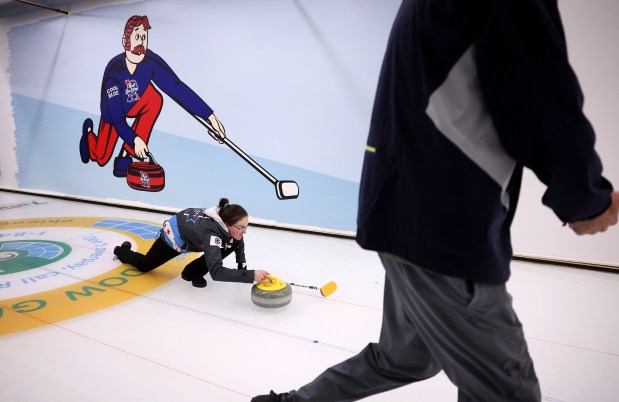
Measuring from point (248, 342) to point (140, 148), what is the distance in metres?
3.67

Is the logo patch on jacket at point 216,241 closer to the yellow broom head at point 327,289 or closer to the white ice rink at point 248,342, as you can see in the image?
the white ice rink at point 248,342

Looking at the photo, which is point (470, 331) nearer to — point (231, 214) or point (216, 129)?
point (231, 214)

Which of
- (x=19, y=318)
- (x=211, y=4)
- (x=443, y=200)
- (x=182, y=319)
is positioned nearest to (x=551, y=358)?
(x=443, y=200)

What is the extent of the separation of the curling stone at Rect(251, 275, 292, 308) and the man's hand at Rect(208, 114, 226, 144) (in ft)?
8.00

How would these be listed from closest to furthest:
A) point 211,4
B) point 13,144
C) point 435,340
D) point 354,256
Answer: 1. point 435,340
2. point 354,256
3. point 211,4
4. point 13,144

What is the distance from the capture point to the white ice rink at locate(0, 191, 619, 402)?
1.47m

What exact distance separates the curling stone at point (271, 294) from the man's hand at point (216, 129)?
2438 mm

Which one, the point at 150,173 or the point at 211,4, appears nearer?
the point at 211,4

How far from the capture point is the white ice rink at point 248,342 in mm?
1471

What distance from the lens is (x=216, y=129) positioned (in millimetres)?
4141

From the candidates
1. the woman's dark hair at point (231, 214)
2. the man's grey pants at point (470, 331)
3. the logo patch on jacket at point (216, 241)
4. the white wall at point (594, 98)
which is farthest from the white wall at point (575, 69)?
the man's grey pants at point (470, 331)

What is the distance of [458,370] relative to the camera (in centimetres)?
72

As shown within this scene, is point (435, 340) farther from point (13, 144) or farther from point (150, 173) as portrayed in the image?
point (13, 144)

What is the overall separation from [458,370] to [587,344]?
1.60 meters
